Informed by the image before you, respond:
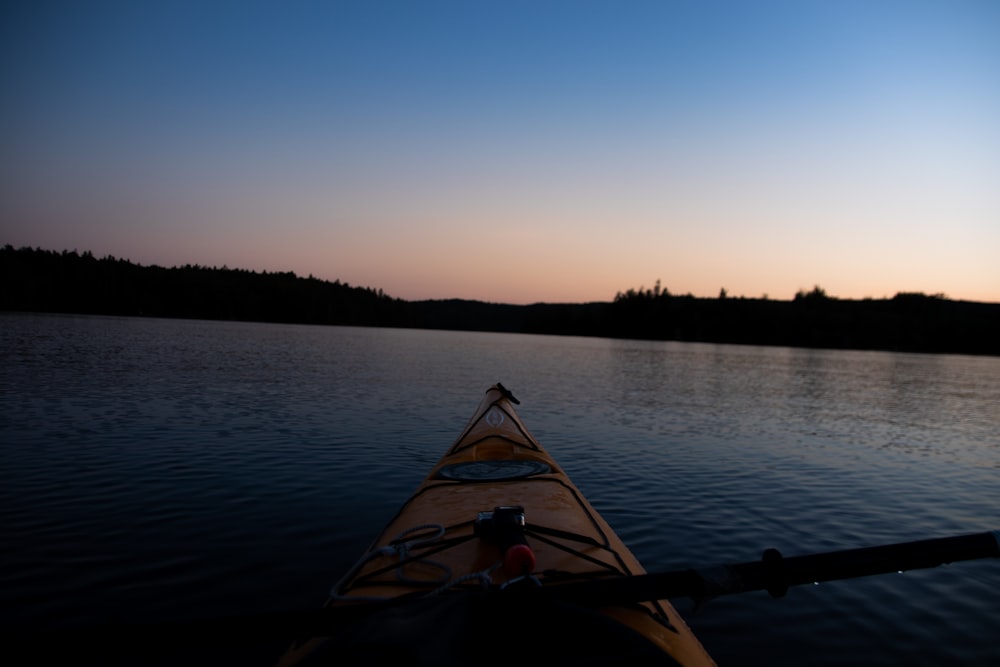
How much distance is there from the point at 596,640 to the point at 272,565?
482 cm

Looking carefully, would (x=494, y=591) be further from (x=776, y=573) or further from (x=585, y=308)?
(x=585, y=308)

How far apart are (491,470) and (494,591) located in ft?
12.4

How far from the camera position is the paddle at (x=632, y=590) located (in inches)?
99.3

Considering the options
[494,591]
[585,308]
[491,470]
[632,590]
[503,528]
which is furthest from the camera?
[585,308]

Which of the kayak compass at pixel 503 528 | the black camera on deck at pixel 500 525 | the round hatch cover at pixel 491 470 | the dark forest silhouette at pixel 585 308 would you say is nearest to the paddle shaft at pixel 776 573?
the kayak compass at pixel 503 528

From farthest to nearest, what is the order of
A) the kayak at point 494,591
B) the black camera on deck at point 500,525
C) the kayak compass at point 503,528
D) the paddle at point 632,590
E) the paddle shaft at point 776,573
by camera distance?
1. the black camera on deck at point 500,525
2. the kayak compass at point 503,528
3. the paddle shaft at point 776,573
4. the paddle at point 632,590
5. the kayak at point 494,591

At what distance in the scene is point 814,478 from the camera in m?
11.3

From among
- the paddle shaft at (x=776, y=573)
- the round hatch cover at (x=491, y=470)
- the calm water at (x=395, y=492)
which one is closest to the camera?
the paddle shaft at (x=776, y=573)

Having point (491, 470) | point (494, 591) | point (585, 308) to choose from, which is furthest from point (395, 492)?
point (585, 308)

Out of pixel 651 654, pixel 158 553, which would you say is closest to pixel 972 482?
pixel 651 654

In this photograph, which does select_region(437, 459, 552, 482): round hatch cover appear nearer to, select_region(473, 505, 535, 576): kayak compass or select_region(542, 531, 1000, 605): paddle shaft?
select_region(473, 505, 535, 576): kayak compass

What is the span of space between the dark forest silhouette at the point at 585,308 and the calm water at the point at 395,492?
381 ft

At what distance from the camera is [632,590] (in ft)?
9.55

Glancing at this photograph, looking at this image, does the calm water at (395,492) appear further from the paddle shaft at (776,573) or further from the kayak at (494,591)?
the paddle shaft at (776,573)
